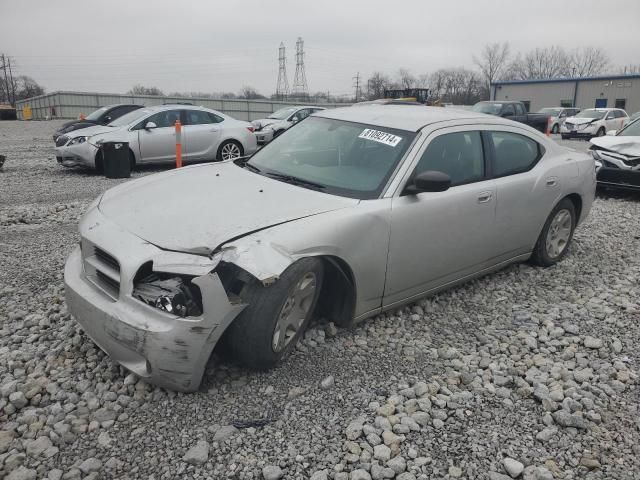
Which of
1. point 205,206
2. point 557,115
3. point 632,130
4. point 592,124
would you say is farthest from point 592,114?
point 205,206

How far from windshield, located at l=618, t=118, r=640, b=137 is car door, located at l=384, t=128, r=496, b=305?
22.8 ft

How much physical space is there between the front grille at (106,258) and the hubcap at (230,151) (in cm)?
907

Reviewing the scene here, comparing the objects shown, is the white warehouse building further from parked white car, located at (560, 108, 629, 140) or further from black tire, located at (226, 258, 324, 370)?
black tire, located at (226, 258, 324, 370)

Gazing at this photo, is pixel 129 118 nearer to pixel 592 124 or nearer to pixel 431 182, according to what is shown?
pixel 431 182

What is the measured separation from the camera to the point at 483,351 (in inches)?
139

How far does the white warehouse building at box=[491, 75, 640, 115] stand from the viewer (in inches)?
1796

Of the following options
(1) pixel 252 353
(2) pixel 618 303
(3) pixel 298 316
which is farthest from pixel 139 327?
(2) pixel 618 303

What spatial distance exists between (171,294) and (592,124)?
89.9ft

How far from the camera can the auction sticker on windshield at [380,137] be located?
3.81m

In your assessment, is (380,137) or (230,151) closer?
(380,137)

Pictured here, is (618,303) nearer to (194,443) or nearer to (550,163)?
(550,163)

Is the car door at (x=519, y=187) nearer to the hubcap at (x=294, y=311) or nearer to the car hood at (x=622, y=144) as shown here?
the hubcap at (x=294, y=311)

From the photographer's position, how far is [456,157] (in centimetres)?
404

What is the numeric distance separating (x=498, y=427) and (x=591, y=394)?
740 mm
